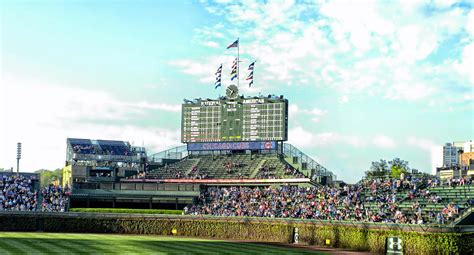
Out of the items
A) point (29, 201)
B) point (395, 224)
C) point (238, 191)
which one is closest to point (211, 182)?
point (238, 191)

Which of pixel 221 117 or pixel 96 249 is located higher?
pixel 221 117

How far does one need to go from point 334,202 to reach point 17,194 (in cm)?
3859

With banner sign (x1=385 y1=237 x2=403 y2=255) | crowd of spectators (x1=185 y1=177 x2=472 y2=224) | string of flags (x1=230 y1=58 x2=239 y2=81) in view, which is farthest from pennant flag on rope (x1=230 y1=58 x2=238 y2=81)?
banner sign (x1=385 y1=237 x2=403 y2=255)

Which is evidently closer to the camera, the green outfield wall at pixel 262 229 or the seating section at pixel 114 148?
the green outfield wall at pixel 262 229

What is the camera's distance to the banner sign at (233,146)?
8426cm

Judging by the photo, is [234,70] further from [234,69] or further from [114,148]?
[114,148]

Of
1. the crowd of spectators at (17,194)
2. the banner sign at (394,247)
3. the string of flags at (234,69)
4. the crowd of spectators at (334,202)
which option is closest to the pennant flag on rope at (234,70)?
the string of flags at (234,69)

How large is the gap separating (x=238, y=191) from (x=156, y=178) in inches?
693

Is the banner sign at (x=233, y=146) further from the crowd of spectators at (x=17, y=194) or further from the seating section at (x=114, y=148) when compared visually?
the seating section at (x=114, y=148)

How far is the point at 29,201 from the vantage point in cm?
7475

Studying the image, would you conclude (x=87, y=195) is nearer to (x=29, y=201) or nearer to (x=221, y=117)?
(x=29, y=201)

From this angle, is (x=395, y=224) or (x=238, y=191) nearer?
(x=395, y=224)

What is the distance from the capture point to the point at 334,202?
209 ft

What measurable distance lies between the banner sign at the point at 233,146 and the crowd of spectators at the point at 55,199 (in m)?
19.4
